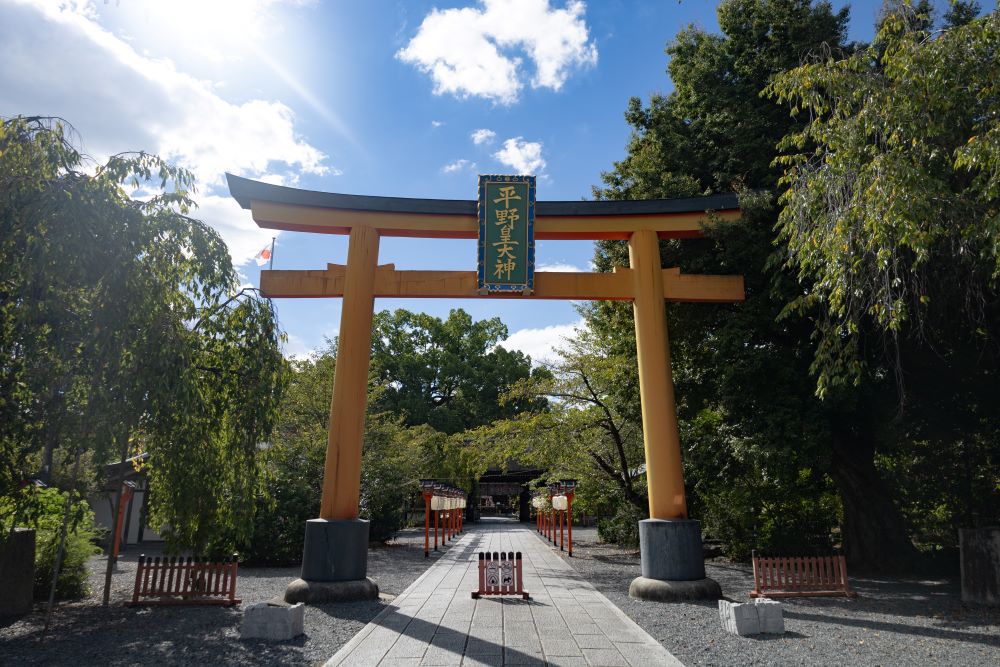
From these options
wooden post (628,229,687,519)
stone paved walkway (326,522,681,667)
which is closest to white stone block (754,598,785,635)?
stone paved walkway (326,522,681,667)

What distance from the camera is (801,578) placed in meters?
9.19

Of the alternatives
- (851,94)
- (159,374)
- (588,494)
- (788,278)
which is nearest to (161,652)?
(159,374)

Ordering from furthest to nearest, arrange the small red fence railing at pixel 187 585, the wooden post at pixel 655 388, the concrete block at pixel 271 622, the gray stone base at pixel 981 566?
the wooden post at pixel 655 388
the small red fence railing at pixel 187 585
the gray stone base at pixel 981 566
the concrete block at pixel 271 622

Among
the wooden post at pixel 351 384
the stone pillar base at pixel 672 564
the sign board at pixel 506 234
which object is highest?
the sign board at pixel 506 234

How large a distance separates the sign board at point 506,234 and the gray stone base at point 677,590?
196 inches

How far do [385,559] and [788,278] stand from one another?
12.1 metres

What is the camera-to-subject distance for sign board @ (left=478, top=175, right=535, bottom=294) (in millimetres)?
10109

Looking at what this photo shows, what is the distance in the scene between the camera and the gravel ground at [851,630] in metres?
5.84

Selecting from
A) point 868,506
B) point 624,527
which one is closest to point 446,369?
point 624,527

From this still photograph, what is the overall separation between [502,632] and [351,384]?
4405 millimetres

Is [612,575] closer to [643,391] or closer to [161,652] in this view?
[643,391]

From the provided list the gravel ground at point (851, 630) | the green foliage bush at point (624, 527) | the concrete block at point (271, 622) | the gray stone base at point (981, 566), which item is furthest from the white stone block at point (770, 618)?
the green foliage bush at point (624, 527)

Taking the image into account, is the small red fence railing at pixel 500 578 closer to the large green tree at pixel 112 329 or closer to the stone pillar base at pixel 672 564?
the stone pillar base at pixel 672 564

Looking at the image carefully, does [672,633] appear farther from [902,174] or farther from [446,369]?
[446,369]
